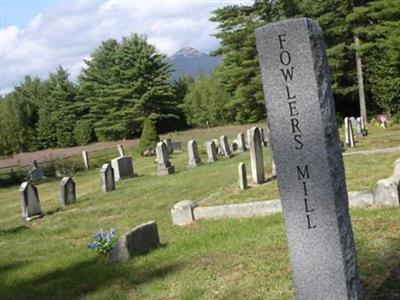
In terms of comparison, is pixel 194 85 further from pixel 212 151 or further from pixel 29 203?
pixel 29 203

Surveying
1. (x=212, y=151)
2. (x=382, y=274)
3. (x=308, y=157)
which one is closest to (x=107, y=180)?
(x=212, y=151)

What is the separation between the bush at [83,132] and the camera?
64188 millimetres

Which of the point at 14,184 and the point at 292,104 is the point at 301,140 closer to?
the point at 292,104

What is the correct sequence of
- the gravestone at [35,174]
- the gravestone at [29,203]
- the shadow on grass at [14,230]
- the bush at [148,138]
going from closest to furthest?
the shadow on grass at [14,230]
the gravestone at [29,203]
the gravestone at [35,174]
the bush at [148,138]

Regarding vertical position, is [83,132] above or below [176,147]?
above

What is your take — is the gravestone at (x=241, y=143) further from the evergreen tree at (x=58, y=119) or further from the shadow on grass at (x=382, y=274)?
the evergreen tree at (x=58, y=119)

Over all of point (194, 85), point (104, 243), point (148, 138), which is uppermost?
point (194, 85)

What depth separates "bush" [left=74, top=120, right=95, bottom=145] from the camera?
64188 millimetres

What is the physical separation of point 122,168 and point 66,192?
5.71 metres

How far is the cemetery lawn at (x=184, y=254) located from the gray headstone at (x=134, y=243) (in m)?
0.18

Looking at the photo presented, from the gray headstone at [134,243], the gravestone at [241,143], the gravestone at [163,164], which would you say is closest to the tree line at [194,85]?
the gravestone at [241,143]

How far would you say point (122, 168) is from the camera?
23094 millimetres

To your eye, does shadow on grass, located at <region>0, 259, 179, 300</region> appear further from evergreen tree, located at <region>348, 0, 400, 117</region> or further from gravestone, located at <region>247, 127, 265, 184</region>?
evergreen tree, located at <region>348, 0, 400, 117</region>

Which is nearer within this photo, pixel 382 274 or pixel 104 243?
pixel 382 274
